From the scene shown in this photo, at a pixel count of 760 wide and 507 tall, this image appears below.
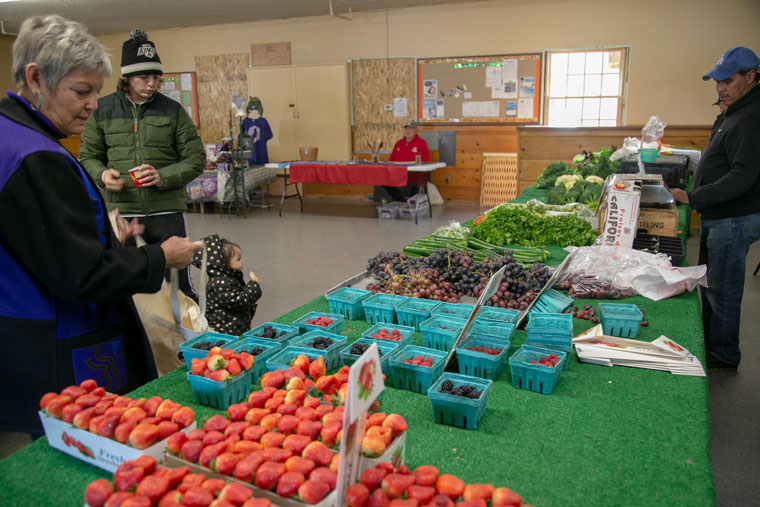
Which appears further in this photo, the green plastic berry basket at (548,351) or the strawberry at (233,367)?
the green plastic berry basket at (548,351)

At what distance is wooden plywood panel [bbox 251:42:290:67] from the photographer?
10969 millimetres

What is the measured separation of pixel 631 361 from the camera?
5.87ft

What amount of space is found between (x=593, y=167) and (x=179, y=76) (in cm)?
963

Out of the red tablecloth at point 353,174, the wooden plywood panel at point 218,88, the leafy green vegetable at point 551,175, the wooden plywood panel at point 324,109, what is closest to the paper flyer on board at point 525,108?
the red tablecloth at point 353,174

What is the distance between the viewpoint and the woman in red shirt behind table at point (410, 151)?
926 centimetres

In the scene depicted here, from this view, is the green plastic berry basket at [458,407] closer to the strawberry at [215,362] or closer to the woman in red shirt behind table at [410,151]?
the strawberry at [215,362]

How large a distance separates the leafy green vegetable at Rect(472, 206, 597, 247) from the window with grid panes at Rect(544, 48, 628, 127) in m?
6.21

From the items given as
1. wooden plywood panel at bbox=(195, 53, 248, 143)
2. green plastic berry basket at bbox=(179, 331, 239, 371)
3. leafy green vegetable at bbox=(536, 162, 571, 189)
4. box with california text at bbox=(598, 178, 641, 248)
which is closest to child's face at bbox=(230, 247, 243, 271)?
green plastic berry basket at bbox=(179, 331, 239, 371)

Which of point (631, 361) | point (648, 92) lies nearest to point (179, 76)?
point (648, 92)

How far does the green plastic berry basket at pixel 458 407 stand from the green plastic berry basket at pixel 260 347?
1.84ft

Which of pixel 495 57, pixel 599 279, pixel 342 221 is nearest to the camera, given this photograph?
pixel 599 279

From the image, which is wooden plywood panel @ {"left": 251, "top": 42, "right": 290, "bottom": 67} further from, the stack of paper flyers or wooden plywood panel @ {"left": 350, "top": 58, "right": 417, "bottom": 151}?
the stack of paper flyers

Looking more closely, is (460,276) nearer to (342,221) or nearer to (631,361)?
(631,361)

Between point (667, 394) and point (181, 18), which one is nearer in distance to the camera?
point (667, 394)
